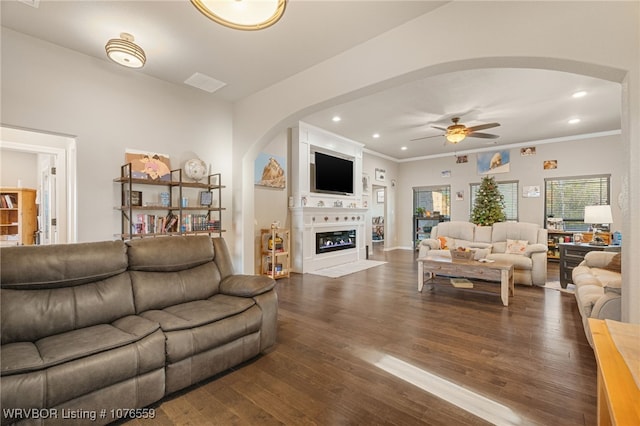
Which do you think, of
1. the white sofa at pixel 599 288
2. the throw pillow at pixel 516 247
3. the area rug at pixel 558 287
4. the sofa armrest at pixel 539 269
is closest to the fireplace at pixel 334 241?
the throw pillow at pixel 516 247

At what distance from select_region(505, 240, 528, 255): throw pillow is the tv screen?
3.73 metres

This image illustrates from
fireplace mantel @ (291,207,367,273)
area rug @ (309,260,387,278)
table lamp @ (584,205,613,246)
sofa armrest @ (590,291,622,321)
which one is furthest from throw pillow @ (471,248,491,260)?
sofa armrest @ (590,291,622,321)

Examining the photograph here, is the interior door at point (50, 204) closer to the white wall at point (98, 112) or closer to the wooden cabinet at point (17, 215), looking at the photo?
the white wall at point (98, 112)

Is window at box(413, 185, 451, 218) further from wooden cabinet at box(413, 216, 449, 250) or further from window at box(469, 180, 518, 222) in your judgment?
window at box(469, 180, 518, 222)

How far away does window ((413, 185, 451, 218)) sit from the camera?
9.15 metres

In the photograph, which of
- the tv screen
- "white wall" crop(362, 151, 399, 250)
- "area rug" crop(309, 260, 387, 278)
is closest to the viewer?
"area rug" crop(309, 260, 387, 278)

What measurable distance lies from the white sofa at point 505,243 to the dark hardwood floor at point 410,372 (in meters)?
1.14

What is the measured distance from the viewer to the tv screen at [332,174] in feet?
21.3

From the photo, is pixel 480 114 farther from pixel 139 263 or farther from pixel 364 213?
pixel 139 263

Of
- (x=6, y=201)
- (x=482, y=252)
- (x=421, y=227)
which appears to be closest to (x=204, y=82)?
(x=6, y=201)

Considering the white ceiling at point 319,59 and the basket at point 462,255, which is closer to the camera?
the white ceiling at point 319,59

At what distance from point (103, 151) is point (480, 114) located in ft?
20.7

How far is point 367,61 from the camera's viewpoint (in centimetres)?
310

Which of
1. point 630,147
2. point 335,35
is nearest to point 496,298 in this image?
point 630,147
